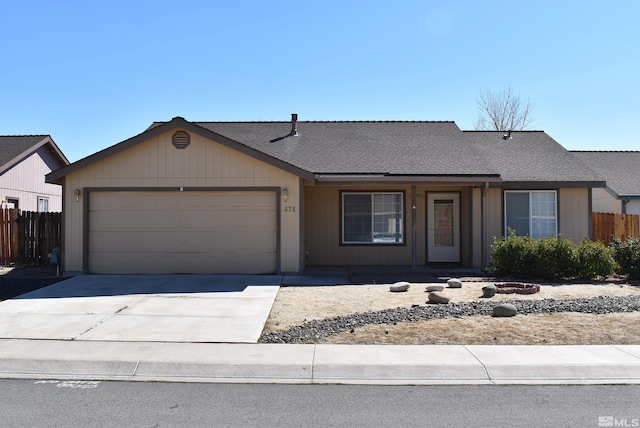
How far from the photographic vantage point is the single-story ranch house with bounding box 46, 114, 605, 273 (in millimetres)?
14117

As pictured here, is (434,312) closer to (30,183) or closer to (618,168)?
(30,183)

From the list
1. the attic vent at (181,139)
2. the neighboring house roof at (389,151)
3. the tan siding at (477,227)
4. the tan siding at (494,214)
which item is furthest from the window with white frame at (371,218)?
the attic vent at (181,139)

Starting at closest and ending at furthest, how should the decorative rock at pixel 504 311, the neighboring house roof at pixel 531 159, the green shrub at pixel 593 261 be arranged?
the decorative rock at pixel 504 311, the green shrub at pixel 593 261, the neighboring house roof at pixel 531 159

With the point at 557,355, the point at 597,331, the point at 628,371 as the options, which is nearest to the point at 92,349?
the point at 557,355

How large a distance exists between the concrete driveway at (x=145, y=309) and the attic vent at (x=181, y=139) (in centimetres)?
338

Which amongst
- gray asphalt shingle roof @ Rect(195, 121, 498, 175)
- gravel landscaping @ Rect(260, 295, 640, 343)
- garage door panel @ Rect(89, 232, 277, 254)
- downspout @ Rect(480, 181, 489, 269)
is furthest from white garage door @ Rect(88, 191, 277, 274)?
downspout @ Rect(480, 181, 489, 269)

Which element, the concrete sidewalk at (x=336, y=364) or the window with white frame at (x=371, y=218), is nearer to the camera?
the concrete sidewalk at (x=336, y=364)

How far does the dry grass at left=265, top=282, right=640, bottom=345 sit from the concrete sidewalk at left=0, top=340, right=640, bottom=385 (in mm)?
482

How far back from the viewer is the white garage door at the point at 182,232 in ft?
46.7

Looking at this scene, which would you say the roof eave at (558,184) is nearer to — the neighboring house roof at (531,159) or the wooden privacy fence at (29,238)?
the neighboring house roof at (531,159)

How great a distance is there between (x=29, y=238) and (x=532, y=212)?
49.6 feet

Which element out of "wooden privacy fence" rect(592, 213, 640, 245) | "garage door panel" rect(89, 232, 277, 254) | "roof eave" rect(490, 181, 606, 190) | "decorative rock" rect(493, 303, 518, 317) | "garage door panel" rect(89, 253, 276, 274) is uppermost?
"roof eave" rect(490, 181, 606, 190)

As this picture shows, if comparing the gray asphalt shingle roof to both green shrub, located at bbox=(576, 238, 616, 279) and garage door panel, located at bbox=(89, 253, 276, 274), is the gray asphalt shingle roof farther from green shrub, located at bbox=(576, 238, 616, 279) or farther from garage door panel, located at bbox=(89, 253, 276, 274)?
garage door panel, located at bbox=(89, 253, 276, 274)

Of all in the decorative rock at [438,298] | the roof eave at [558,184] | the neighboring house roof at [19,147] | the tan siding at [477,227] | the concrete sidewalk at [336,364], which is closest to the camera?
the concrete sidewalk at [336,364]
